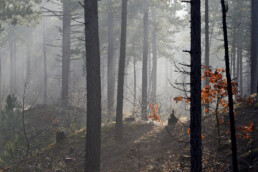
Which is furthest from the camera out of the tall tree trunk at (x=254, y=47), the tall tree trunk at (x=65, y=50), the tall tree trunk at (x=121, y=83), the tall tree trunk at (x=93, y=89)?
the tall tree trunk at (x=65, y=50)

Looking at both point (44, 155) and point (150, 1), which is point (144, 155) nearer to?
point (44, 155)

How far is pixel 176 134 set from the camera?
1103 cm

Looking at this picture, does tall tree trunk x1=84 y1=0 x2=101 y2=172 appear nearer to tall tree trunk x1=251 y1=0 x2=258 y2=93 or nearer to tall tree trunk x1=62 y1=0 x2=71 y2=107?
tall tree trunk x1=251 y1=0 x2=258 y2=93

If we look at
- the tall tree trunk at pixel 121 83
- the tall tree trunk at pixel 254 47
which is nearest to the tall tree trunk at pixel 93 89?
the tall tree trunk at pixel 121 83

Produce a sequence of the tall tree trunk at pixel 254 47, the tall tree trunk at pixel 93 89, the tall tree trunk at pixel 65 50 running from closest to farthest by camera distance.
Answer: the tall tree trunk at pixel 93 89 → the tall tree trunk at pixel 254 47 → the tall tree trunk at pixel 65 50

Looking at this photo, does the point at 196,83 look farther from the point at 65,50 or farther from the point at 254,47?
the point at 65,50

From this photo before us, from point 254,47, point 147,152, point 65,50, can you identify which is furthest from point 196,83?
point 65,50

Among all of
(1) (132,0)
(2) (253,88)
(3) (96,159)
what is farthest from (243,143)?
(1) (132,0)

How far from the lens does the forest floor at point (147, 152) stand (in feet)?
24.8

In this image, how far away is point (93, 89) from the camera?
791 centimetres

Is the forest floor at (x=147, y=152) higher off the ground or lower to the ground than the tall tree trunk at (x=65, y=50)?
lower

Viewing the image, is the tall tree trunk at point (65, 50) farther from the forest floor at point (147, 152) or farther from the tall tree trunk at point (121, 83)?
the tall tree trunk at point (121, 83)

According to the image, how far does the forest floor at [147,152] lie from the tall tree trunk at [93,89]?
1.35m

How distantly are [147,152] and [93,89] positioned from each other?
12.6 feet
